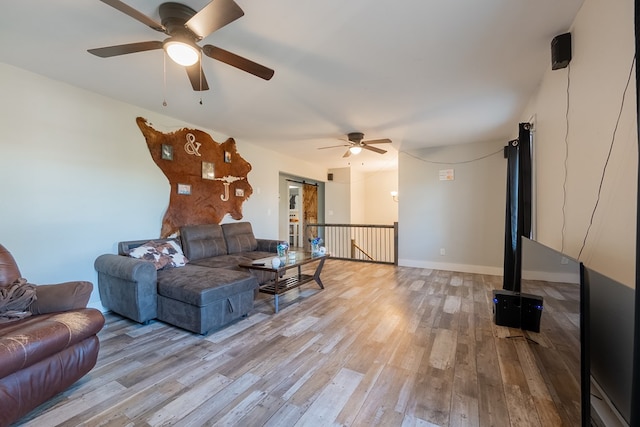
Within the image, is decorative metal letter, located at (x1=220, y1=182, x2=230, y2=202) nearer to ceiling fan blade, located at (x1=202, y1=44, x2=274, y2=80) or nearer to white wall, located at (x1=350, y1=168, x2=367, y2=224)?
ceiling fan blade, located at (x1=202, y1=44, x2=274, y2=80)

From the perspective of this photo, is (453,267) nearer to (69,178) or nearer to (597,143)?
(597,143)

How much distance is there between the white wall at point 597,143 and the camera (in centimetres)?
128

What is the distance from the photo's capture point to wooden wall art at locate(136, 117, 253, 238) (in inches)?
147

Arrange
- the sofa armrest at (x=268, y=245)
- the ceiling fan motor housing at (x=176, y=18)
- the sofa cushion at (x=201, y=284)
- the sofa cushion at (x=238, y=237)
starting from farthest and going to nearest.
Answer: the sofa armrest at (x=268, y=245) < the sofa cushion at (x=238, y=237) < the sofa cushion at (x=201, y=284) < the ceiling fan motor housing at (x=176, y=18)

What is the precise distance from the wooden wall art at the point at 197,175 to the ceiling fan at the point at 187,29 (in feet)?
6.48

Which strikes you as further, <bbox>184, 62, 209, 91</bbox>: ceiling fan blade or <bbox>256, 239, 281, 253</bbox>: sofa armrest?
<bbox>256, 239, 281, 253</bbox>: sofa armrest

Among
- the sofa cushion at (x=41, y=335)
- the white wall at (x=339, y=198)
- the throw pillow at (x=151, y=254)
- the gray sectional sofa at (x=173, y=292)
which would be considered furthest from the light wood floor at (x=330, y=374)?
the white wall at (x=339, y=198)

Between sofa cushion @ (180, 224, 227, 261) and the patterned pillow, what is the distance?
7.3 inches

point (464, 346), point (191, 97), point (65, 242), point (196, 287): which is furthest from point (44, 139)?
point (464, 346)

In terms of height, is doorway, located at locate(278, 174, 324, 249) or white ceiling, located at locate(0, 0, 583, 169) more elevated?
white ceiling, located at locate(0, 0, 583, 169)

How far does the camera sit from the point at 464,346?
2344mm

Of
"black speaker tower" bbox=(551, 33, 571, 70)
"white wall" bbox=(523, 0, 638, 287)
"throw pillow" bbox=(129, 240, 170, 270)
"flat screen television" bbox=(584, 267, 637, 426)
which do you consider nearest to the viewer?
"flat screen television" bbox=(584, 267, 637, 426)

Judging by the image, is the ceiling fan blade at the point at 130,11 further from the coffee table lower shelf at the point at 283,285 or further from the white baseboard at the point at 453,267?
the white baseboard at the point at 453,267

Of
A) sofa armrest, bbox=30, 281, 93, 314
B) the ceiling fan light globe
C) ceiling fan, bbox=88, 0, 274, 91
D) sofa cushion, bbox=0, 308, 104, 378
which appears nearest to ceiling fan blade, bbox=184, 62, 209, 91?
ceiling fan, bbox=88, 0, 274, 91
